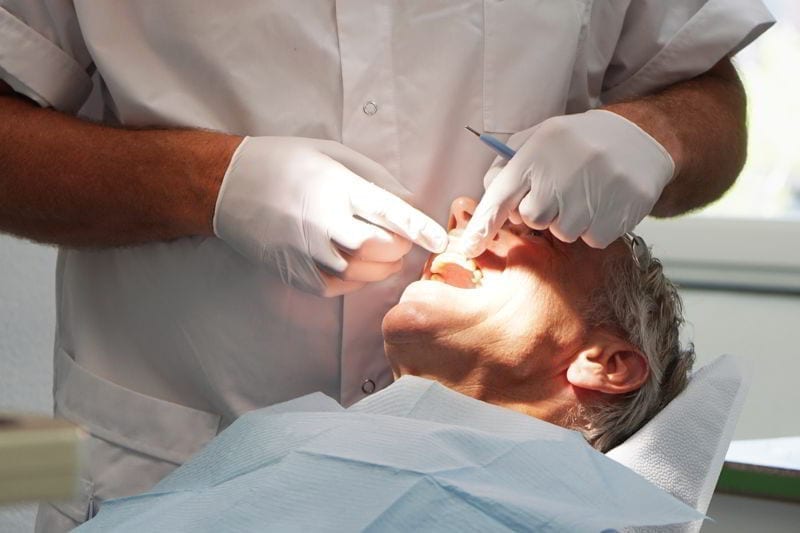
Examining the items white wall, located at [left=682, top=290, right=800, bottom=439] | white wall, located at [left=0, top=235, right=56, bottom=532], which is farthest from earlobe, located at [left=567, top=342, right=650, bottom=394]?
white wall, located at [left=0, top=235, right=56, bottom=532]

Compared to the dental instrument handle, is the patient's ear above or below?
below

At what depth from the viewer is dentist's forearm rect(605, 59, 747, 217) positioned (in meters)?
1.83

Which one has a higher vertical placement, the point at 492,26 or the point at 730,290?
the point at 492,26

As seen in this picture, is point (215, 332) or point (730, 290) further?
point (730, 290)

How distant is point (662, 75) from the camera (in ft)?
6.48

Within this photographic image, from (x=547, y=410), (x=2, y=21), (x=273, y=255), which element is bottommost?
(x=547, y=410)

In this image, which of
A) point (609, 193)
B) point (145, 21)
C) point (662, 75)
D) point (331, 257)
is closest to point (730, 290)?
point (662, 75)

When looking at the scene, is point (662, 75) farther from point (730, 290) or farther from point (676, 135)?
point (730, 290)

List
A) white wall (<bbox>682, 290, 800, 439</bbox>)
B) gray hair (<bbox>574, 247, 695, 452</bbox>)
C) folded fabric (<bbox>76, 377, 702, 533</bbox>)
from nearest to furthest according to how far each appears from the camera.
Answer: folded fabric (<bbox>76, 377, 702, 533</bbox>) → gray hair (<bbox>574, 247, 695, 452</bbox>) → white wall (<bbox>682, 290, 800, 439</bbox>)

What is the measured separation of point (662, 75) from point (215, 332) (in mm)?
963

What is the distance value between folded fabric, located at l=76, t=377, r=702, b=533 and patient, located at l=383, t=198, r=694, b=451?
226mm

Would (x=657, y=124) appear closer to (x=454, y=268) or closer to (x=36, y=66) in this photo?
(x=454, y=268)

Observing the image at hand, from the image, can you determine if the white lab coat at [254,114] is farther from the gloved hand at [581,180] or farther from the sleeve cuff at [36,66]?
the gloved hand at [581,180]

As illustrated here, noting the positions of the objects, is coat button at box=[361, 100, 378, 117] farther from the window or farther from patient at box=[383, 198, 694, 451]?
the window
